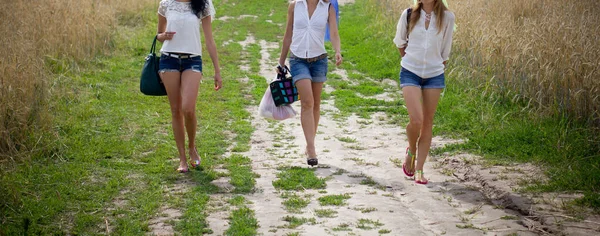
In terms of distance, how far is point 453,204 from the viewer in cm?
618

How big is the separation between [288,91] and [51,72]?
524 cm

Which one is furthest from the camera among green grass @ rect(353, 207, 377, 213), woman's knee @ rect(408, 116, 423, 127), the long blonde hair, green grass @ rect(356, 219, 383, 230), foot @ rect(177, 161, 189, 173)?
foot @ rect(177, 161, 189, 173)

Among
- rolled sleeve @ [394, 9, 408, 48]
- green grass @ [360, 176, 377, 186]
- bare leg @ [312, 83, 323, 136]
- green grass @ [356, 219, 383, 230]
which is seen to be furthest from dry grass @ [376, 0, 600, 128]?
green grass @ [356, 219, 383, 230]

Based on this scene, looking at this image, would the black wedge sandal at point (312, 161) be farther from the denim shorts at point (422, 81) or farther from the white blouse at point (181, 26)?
the white blouse at point (181, 26)

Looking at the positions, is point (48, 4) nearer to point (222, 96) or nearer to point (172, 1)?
point (222, 96)

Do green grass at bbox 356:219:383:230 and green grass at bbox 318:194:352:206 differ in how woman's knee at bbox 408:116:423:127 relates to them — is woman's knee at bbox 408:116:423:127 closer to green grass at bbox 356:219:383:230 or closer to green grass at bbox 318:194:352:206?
green grass at bbox 318:194:352:206

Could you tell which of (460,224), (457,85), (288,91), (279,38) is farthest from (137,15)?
(460,224)

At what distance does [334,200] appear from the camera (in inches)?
245

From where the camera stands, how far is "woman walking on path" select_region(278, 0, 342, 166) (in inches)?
288

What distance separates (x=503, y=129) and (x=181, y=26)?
4116 mm

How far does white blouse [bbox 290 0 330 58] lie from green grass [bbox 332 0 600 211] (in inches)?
77.7

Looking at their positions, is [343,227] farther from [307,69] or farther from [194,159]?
[194,159]

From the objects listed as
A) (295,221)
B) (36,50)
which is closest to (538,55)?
(295,221)

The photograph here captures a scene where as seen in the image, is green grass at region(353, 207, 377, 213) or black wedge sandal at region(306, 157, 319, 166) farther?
black wedge sandal at region(306, 157, 319, 166)
